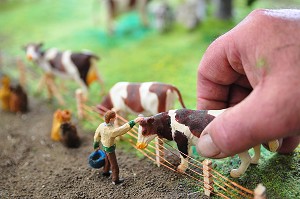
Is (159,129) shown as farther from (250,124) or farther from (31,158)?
(31,158)

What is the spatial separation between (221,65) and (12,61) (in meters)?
5.02

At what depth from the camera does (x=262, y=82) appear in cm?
282

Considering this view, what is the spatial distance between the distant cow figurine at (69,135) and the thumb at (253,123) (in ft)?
6.92

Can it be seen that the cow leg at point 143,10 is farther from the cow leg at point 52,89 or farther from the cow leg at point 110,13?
the cow leg at point 52,89

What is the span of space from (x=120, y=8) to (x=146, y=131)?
4797 mm

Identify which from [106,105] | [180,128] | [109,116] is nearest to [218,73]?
[180,128]

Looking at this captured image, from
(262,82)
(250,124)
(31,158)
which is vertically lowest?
(31,158)

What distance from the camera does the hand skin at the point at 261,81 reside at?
269 cm

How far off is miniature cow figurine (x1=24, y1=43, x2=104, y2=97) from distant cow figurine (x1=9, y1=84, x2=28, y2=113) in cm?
52

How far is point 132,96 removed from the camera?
4.49 m

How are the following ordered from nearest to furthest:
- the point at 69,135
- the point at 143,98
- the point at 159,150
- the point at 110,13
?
1. the point at 159,150
2. the point at 143,98
3. the point at 69,135
4. the point at 110,13

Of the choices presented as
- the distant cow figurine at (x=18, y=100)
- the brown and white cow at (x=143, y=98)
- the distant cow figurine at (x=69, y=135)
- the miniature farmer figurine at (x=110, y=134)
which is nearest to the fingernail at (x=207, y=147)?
the miniature farmer figurine at (x=110, y=134)

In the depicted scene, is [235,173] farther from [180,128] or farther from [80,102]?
[80,102]

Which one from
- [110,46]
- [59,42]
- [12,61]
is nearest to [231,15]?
[110,46]
